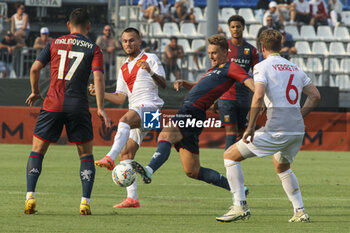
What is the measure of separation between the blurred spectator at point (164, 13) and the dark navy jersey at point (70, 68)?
1696cm

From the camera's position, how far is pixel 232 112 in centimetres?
1094

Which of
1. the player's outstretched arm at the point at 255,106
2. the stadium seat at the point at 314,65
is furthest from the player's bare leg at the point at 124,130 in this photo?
the stadium seat at the point at 314,65

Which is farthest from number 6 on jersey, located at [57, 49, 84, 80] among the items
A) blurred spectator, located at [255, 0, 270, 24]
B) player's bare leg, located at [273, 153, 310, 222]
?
blurred spectator, located at [255, 0, 270, 24]

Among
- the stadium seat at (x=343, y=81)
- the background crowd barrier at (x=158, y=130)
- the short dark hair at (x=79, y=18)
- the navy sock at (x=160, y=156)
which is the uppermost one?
the short dark hair at (x=79, y=18)

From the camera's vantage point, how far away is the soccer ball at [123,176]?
792 centimetres

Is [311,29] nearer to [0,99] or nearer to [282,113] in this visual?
[0,99]

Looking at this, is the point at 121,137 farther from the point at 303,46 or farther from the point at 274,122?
the point at 303,46

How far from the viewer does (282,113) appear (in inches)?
284

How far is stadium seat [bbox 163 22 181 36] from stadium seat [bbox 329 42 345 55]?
5325mm

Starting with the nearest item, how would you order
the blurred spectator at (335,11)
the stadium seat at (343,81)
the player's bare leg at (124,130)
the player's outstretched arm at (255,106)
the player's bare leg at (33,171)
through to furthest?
the player's outstretched arm at (255,106)
the player's bare leg at (33,171)
the player's bare leg at (124,130)
the stadium seat at (343,81)
the blurred spectator at (335,11)

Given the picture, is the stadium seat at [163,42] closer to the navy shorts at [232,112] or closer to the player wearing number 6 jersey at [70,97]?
the navy shorts at [232,112]

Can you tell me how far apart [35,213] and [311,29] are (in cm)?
1951

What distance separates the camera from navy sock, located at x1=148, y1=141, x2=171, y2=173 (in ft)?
26.1

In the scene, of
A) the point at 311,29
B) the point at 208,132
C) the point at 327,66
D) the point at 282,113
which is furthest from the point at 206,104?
the point at 311,29
